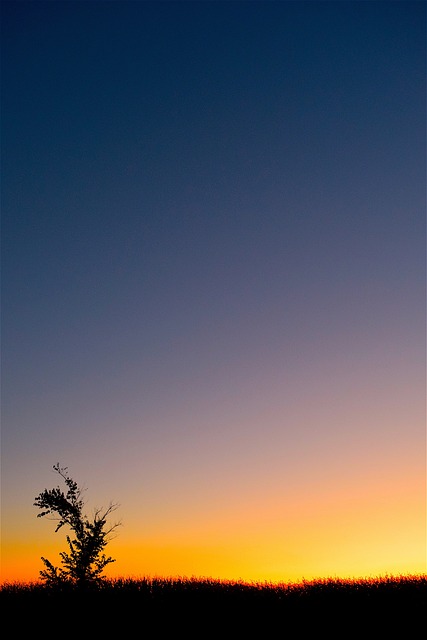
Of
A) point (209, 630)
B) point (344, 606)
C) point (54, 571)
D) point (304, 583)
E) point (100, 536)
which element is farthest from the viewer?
point (100, 536)

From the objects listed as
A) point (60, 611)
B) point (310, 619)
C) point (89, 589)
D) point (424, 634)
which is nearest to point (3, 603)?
point (60, 611)

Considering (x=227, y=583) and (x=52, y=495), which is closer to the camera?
→ (x=227, y=583)

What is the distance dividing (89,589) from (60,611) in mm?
6161

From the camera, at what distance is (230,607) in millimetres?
26703

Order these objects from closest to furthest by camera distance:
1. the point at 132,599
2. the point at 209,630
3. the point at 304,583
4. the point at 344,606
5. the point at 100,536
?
the point at 209,630 < the point at 344,606 < the point at 132,599 < the point at 304,583 < the point at 100,536

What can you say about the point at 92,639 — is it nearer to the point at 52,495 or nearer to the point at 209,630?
the point at 209,630

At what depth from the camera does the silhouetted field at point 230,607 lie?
2377 cm

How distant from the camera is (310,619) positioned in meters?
24.7

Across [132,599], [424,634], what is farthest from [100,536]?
[424,634]

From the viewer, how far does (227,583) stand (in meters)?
32.4

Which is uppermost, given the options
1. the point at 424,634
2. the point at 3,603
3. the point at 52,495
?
the point at 52,495

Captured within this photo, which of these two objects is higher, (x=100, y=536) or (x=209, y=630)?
(x=100, y=536)

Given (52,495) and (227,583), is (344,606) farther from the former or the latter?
(52,495)

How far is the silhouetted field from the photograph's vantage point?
78.0ft
